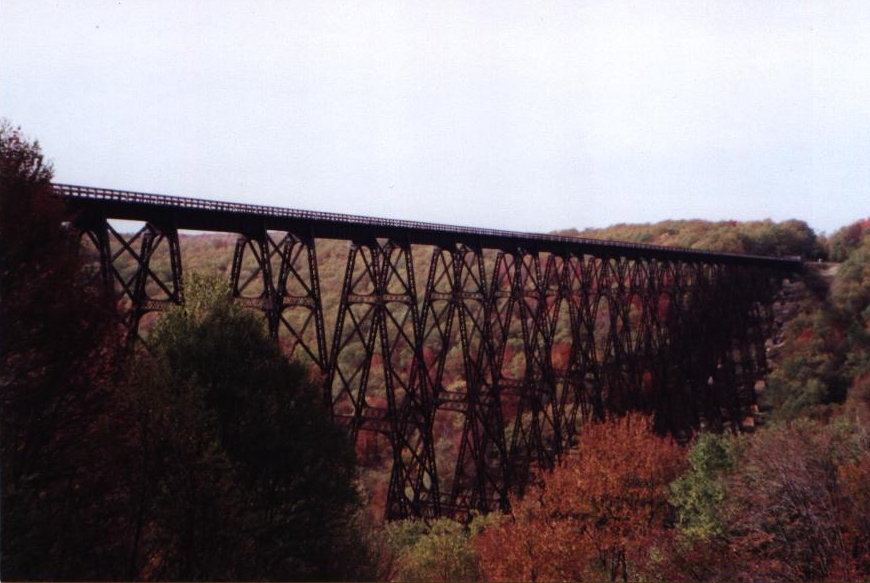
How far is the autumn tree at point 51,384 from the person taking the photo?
778cm

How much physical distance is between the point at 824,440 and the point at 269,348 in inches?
429

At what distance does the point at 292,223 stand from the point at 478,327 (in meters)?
6.72

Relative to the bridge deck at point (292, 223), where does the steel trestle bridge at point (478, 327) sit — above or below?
below

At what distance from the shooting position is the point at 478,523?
1691cm

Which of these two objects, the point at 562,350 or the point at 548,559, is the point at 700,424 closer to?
the point at 562,350

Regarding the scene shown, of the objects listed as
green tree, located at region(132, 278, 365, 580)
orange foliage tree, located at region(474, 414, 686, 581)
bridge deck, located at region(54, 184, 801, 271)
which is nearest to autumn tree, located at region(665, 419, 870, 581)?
orange foliage tree, located at region(474, 414, 686, 581)

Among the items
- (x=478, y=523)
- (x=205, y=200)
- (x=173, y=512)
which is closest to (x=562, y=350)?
(x=478, y=523)

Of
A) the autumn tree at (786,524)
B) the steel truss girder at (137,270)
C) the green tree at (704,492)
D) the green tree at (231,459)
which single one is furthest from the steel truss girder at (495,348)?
the autumn tree at (786,524)

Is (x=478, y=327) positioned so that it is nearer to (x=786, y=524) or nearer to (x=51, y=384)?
(x=786, y=524)

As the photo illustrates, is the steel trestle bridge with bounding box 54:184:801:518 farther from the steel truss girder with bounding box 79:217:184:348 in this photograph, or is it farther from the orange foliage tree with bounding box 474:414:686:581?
the orange foliage tree with bounding box 474:414:686:581

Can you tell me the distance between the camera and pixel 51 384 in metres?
8.23

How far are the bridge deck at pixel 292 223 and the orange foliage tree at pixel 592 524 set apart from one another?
6209mm

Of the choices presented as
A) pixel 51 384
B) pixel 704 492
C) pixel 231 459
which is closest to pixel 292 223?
pixel 231 459

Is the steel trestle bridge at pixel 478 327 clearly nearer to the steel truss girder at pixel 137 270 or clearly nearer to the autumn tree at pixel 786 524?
the steel truss girder at pixel 137 270
